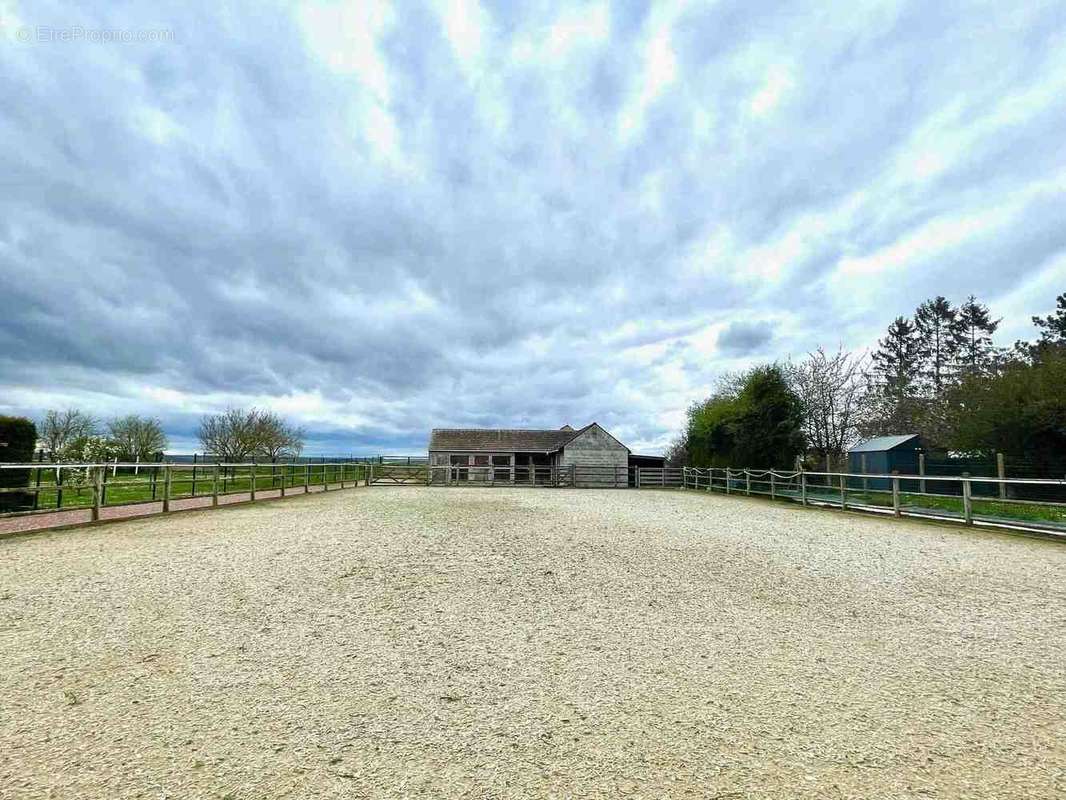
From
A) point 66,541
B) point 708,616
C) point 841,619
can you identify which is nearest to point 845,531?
point 841,619

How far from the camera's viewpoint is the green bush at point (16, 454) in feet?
35.2

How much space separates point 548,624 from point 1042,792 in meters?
2.92

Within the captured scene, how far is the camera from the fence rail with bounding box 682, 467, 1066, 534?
34.2 ft

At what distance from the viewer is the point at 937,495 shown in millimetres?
11375

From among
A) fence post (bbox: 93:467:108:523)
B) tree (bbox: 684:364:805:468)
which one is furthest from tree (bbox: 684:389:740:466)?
fence post (bbox: 93:467:108:523)

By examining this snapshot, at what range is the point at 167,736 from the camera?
102 inches

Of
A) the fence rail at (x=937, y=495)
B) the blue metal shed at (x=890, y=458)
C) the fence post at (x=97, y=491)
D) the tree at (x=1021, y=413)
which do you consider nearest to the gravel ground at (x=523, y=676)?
the fence post at (x=97, y=491)

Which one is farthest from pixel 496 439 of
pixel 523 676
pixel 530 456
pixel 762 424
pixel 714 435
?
pixel 523 676

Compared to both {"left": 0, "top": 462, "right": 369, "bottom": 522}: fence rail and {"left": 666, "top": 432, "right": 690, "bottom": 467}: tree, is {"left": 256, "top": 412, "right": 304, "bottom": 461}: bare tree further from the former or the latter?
{"left": 666, "top": 432, "right": 690, "bottom": 467}: tree

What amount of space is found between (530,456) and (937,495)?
28995mm

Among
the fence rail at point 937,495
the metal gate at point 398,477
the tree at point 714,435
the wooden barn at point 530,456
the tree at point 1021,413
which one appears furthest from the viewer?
the wooden barn at point 530,456

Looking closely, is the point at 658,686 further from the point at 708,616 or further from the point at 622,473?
the point at 622,473

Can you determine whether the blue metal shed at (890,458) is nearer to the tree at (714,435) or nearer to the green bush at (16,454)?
the tree at (714,435)

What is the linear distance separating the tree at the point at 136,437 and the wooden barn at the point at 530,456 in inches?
695
